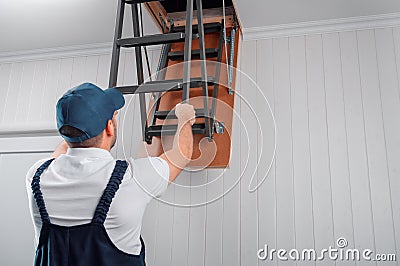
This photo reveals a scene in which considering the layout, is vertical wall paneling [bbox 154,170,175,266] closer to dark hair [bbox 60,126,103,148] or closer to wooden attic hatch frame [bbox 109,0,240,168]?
wooden attic hatch frame [bbox 109,0,240,168]

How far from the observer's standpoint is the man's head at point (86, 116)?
1.22 meters

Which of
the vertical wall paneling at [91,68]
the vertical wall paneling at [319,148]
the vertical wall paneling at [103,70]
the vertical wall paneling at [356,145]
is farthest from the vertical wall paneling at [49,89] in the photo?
the vertical wall paneling at [356,145]

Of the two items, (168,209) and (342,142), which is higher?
(342,142)

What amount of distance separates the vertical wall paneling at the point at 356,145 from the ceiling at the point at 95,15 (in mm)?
219

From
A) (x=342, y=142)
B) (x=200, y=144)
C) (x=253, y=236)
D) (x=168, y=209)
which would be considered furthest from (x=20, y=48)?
(x=342, y=142)

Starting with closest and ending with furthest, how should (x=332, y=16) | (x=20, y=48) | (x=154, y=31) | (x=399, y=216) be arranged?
(x=399, y=216)
(x=332, y=16)
(x=154, y=31)
(x=20, y=48)

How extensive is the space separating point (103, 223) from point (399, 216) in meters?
1.64

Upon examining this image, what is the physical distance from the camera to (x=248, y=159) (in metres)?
2.40

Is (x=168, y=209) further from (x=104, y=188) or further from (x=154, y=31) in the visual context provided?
(x=104, y=188)

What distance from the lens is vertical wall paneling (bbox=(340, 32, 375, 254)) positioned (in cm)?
214

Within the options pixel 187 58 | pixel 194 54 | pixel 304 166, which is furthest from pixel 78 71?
pixel 304 166

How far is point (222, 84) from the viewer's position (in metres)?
2.16

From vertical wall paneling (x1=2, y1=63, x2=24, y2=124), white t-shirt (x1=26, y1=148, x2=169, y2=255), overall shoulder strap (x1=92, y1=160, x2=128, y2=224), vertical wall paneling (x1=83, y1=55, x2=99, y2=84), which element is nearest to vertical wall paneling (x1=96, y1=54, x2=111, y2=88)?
vertical wall paneling (x1=83, y1=55, x2=99, y2=84)

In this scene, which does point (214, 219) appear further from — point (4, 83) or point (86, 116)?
point (4, 83)
